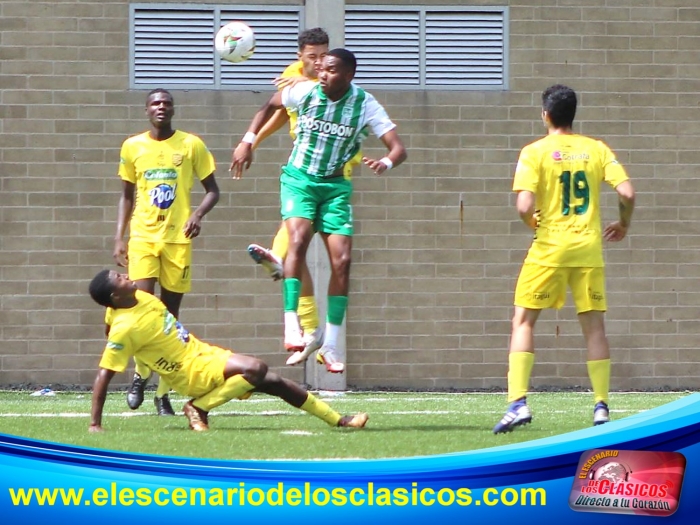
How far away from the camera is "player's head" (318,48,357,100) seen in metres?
6.95

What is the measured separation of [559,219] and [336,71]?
165cm

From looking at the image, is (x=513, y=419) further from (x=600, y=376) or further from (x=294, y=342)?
(x=294, y=342)

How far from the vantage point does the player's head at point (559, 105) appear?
6062mm

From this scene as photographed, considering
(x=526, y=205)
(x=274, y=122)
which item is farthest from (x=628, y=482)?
(x=274, y=122)

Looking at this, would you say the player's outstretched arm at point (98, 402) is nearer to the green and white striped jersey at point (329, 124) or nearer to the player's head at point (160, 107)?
the green and white striped jersey at point (329, 124)

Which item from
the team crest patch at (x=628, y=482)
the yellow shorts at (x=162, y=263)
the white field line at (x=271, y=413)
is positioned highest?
the yellow shorts at (x=162, y=263)

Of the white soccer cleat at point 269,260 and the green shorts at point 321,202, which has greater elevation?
the green shorts at point 321,202

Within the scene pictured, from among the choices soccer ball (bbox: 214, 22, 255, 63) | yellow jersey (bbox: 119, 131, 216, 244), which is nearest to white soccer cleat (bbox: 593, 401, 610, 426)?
yellow jersey (bbox: 119, 131, 216, 244)

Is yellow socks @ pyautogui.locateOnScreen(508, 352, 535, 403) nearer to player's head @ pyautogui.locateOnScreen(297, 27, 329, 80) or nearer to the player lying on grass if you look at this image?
the player lying on grass

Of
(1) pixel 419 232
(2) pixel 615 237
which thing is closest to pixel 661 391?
(1) pixel 419 232

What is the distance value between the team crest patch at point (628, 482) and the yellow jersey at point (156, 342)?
3574mm

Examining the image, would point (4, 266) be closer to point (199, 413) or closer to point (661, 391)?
point (199, 413)

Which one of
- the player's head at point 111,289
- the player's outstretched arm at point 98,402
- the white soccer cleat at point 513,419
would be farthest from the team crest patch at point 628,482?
the player's head at point 111,289

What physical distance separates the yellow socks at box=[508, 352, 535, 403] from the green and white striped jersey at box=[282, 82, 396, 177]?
168cm
